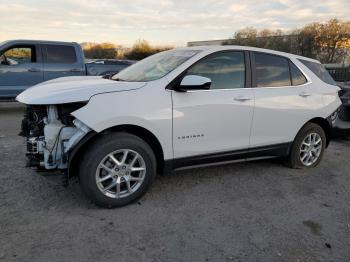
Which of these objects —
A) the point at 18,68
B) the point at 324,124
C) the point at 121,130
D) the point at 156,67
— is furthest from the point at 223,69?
the point at 18,68

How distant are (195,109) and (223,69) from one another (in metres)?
0.71

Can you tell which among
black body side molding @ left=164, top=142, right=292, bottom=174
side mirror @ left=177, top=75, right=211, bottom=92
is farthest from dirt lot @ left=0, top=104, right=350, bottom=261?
side mirror @ left=177, top=75, right=211, bottom=92

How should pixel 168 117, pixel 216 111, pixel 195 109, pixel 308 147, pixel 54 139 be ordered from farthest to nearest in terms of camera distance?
pixel 308 147 → pixel 216 111 → pixel 195 109 → pixel 168 117 → pixel 54 139

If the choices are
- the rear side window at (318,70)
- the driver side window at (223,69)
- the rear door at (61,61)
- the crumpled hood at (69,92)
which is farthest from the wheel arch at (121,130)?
the rear door at (61,61)

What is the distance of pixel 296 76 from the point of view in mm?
4926

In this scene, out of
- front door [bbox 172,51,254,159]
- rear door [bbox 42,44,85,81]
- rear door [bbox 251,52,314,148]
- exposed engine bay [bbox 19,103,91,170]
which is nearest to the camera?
exposed engine bay [bbox 19,103,91,170]

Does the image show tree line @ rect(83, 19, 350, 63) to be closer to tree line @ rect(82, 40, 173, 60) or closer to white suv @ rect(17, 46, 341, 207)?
tree line @ rect(82, 40, 173, 60)

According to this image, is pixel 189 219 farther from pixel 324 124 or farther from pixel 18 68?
pixel 18 68

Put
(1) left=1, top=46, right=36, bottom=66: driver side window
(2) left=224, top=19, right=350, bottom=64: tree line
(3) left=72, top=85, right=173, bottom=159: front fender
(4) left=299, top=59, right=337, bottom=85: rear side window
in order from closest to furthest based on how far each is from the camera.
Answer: (3) left=72, top=85, right=173, bottom=159: front fender
(4) left=299, top=59, right=337, bottom=85: rear side window
(1) left=1, top=46, right=36, bottom=66: driver side window
(2) left=224, top=19, right=350, bottom=64: tree line

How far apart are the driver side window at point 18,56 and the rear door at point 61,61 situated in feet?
1.07

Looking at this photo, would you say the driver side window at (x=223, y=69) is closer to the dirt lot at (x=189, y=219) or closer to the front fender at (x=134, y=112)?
the front fender at (x=134, y=112)

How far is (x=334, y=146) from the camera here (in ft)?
21.9

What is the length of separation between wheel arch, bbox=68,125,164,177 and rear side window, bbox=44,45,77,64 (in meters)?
6.76

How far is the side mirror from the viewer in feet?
12.5
